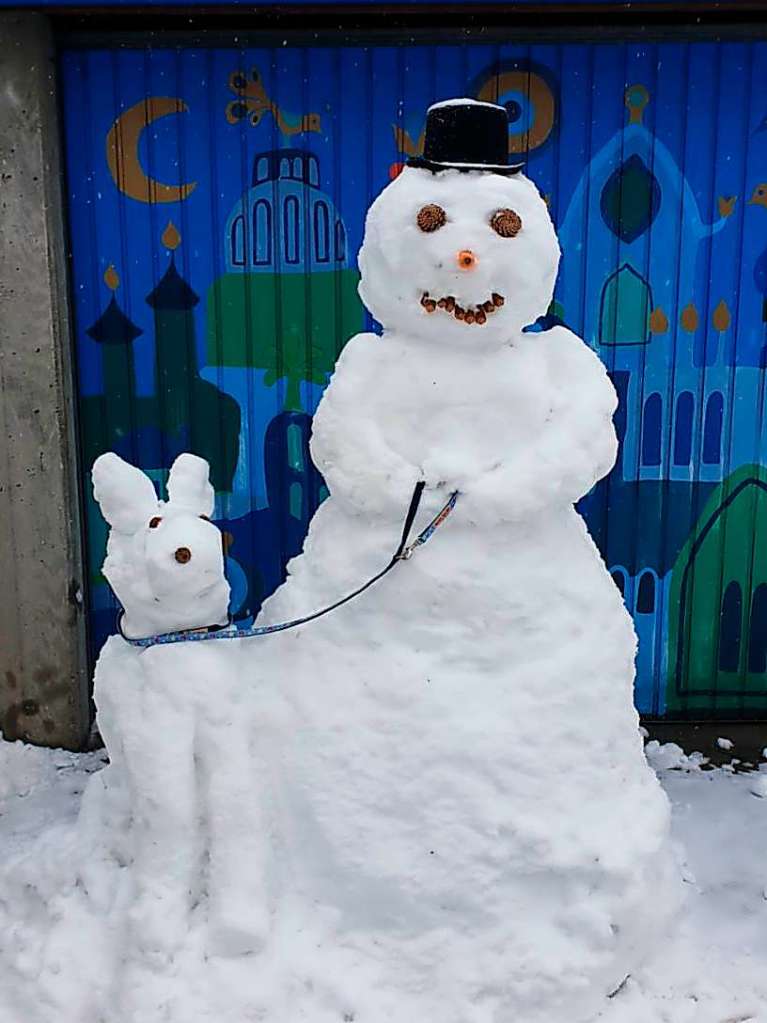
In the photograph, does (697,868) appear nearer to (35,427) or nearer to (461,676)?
(461,676)

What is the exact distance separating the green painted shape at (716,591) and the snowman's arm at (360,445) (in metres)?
2.26

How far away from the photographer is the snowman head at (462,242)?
319 cm

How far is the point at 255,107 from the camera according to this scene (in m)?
4.74

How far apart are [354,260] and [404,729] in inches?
93.6

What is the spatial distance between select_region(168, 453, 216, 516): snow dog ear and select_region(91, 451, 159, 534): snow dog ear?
76 millimetres

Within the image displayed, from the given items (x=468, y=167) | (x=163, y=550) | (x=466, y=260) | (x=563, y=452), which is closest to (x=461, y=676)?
(x=563, y=452)

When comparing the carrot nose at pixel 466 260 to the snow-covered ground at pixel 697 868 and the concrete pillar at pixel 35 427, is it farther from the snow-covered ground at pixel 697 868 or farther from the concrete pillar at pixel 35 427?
the concrete pillar at pixel 35 427

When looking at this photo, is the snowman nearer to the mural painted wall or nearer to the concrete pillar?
the mural painted wall

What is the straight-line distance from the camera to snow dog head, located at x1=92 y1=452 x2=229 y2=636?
324cm

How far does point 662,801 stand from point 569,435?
1204 millimetres

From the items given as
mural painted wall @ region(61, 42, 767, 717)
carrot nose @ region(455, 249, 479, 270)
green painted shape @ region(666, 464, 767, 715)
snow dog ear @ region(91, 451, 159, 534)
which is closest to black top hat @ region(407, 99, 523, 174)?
carrot nose @ region(455, 249, 479, 270)

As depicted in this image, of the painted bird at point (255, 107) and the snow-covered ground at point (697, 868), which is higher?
the painted bird at point (255, 107)

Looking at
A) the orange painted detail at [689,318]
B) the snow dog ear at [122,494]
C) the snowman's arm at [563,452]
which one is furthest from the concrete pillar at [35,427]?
the orange painted detail at [689,318]

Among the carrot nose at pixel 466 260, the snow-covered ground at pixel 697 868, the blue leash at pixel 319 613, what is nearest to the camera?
the carrot nose at pixel 466 260
